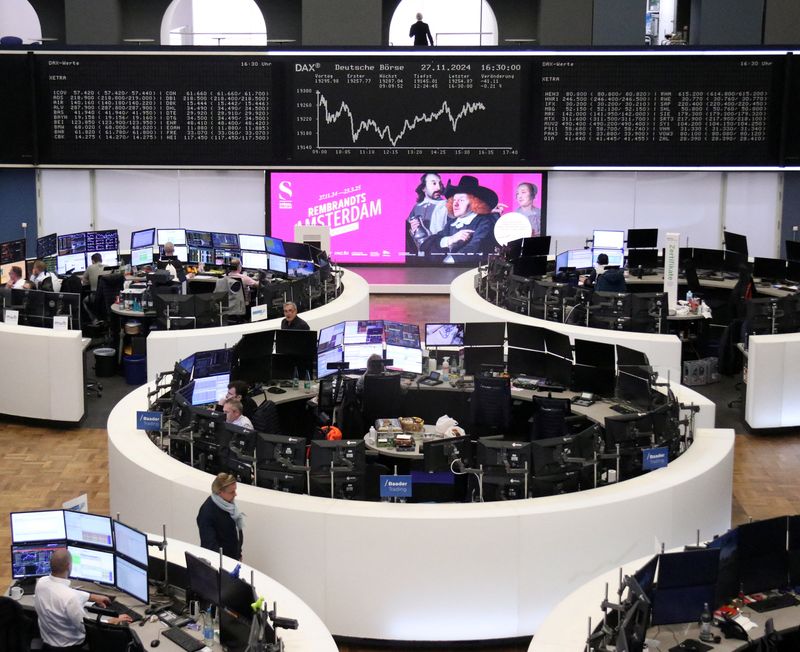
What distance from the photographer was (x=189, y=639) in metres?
6.15

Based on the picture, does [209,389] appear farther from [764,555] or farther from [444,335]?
[764,555]

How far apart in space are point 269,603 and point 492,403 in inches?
159

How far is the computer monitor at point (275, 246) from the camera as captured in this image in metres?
15.5

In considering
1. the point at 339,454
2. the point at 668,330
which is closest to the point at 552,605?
the point at 339,454

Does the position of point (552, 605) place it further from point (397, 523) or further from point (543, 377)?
point (543, 377)

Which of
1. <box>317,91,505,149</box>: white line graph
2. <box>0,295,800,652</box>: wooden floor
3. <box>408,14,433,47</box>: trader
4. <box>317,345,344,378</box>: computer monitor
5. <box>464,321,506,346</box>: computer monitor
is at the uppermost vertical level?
<box>408,14,433,47</box>: trader

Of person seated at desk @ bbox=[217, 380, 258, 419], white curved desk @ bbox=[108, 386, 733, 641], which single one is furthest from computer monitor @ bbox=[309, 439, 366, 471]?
person seated at desk @ bbox=[217, 380, 258, 419]

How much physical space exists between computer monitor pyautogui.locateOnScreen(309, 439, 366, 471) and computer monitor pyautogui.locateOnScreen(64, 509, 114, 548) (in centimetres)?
152

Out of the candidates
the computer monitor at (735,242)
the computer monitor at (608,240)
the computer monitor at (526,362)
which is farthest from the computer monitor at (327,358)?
the computer monitor at (735,242)

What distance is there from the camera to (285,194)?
18.0 m

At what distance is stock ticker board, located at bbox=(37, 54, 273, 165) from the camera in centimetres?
1641

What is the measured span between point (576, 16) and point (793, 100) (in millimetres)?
3435

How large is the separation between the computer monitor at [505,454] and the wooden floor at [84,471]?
248cm

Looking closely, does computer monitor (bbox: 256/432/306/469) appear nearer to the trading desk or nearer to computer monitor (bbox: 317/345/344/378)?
the trading desk
